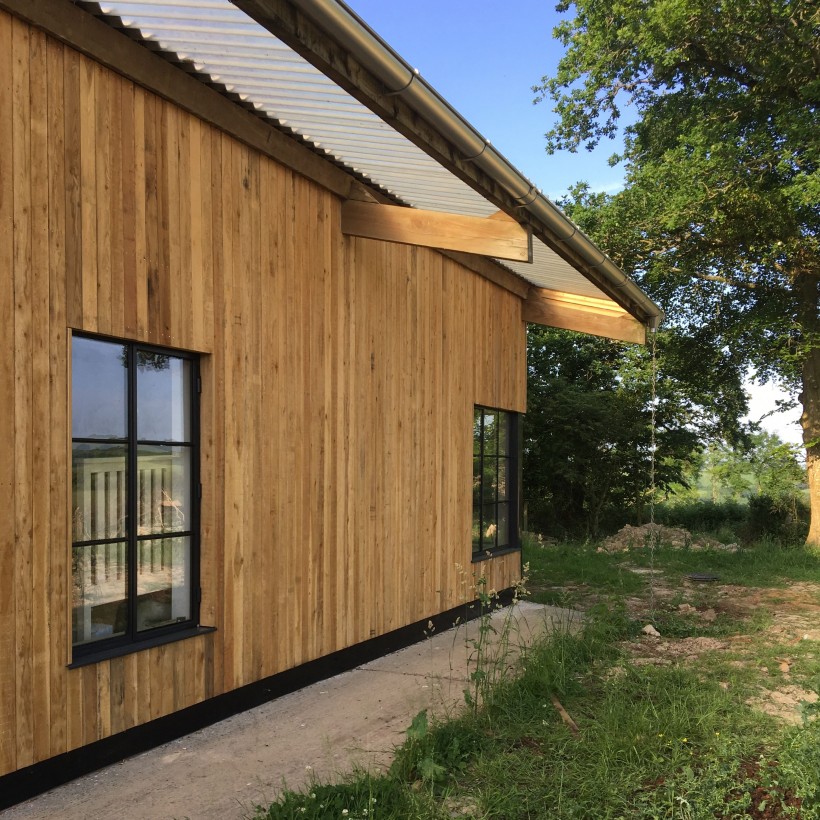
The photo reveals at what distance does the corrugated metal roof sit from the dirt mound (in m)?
9.43

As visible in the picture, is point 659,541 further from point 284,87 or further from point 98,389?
point 98,389

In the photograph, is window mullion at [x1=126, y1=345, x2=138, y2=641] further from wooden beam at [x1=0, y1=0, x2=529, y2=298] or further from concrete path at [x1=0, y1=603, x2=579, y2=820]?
wooden beam at [x1=0, y1=0, x2=529, y2=298]

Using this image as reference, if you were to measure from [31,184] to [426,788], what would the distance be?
291 centimetres

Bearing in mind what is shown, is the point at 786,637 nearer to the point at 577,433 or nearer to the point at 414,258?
the point at 414,258

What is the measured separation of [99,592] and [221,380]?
1.24m

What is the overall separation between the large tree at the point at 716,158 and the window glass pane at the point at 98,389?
10.2 meters

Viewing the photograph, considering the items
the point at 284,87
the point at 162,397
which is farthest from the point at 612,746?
the point at 284,87

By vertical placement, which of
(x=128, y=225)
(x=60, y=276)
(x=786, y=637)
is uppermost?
(x=128, y=225)

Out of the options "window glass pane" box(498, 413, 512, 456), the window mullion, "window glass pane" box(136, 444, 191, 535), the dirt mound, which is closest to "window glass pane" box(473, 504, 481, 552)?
"window glass pane" box(498, 413, 512, 456)

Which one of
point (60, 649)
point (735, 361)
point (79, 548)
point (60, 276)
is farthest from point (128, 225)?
point (735, 361)

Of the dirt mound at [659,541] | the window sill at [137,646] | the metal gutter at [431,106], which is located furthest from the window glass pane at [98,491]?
the dirt mound at [659,541]

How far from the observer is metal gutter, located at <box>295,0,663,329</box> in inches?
111

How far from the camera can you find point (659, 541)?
46.1ft

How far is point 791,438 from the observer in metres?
14.8
